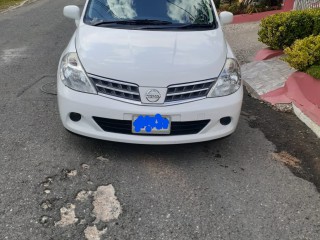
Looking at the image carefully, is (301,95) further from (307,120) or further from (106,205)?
(106,205)

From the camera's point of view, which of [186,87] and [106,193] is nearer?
[106,193]

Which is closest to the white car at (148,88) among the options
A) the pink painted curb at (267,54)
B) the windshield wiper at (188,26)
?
the windshield wiper at (188,26)

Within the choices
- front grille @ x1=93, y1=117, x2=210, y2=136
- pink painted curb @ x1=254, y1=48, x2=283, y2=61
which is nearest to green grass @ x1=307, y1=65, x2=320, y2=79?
pink painted curb @ x1=254, y1=48, x2=283, y2=61

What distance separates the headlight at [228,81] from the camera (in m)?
3.74

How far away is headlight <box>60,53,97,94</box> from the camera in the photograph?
11.9ft

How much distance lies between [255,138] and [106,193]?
1980 millimetres

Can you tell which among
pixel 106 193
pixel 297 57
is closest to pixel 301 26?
pixel 297 57

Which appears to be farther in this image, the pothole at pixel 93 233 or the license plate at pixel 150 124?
the license plate at pixel 150 124

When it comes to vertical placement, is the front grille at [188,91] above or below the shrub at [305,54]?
above

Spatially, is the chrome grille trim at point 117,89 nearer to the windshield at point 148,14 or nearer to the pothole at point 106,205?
the pothole at point 106,205

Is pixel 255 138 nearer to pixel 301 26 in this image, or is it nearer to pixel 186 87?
pixel 186 87

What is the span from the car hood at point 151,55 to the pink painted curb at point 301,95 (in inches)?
62.7

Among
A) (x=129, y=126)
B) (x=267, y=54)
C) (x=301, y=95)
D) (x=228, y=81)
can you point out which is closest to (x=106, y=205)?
(x=129, y=126)

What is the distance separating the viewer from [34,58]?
7.57 m
